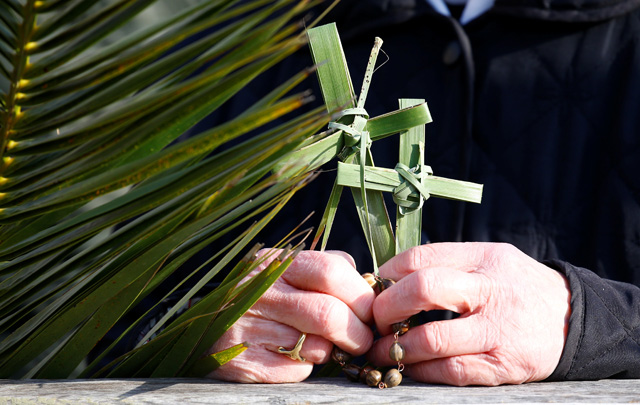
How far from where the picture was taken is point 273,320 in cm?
76

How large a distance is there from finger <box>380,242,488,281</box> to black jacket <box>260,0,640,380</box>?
1.47ft

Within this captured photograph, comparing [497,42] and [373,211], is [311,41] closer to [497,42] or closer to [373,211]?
[373,211]

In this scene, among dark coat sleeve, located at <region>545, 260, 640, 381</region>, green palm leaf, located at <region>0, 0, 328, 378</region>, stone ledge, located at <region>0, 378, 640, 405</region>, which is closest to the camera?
green palm leaf, located at <region>0, 0, 328, 378</region>

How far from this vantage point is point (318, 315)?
72 cm

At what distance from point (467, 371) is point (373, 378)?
0.12 meters

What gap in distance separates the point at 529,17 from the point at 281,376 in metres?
0.96

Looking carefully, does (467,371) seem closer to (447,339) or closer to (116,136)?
(447,339)

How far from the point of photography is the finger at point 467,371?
710 millimetres

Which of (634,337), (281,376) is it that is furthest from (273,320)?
(634,337)

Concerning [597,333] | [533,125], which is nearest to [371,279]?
[597,333]

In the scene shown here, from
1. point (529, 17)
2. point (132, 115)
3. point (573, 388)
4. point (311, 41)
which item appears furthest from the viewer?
point (529, 17)

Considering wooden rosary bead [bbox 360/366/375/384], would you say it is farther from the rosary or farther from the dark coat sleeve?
the dark coat sleeve

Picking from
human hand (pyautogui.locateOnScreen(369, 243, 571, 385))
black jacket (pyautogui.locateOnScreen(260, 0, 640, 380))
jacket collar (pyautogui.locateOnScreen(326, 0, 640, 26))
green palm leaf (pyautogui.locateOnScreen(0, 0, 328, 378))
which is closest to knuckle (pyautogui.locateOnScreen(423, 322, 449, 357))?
human hand (pyautogui.locateOnScreen(369, 243, 571, 385))

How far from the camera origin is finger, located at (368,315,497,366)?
704 mm
